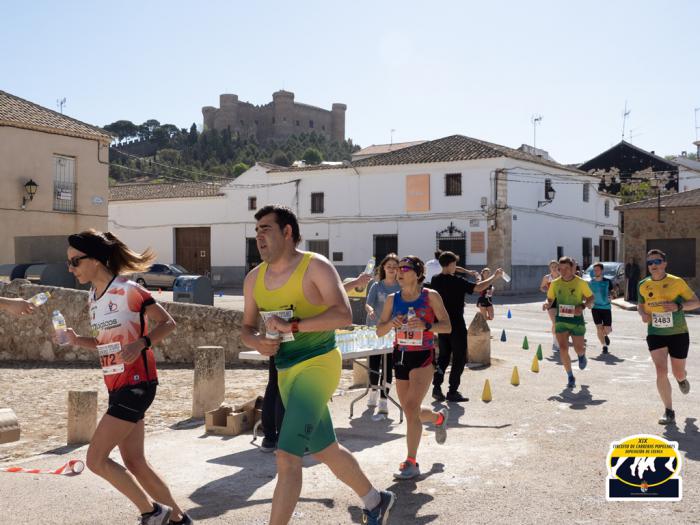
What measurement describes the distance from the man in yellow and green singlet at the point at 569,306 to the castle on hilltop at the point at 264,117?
Result: 4887 inches

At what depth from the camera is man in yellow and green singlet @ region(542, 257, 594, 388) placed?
10.3 meters

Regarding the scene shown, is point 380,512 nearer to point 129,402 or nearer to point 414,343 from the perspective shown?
point 129,402

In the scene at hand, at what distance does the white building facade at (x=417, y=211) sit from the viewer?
4003cm

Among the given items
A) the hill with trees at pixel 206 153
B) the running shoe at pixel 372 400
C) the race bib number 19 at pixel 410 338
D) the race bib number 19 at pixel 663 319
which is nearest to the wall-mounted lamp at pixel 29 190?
the running shoe at pixel 372 400

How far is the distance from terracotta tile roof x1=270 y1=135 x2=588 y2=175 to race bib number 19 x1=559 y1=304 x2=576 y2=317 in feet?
97.4

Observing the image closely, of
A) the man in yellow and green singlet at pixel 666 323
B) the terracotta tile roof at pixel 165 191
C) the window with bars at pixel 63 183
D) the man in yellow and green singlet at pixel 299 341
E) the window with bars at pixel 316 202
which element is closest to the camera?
the man in yellow and green singlet at pixel 299 341

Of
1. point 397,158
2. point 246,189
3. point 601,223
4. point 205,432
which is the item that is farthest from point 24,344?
point 601,223

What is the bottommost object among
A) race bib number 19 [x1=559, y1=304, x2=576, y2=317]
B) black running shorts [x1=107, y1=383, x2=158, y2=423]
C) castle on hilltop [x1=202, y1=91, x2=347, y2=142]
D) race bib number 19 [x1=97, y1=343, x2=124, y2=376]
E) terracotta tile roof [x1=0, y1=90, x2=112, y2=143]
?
black running shorts [x1=107, y1=383, x2=158, y2=423]

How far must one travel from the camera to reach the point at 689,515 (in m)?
5.04

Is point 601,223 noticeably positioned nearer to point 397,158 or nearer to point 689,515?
point 397,158

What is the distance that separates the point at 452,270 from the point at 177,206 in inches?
1648

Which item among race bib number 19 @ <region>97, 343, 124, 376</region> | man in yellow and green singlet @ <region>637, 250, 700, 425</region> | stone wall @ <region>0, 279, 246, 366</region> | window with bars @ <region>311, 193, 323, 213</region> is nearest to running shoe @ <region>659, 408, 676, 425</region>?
man in yellow and green singlet @ <region>637, 250, 700, 425</region>

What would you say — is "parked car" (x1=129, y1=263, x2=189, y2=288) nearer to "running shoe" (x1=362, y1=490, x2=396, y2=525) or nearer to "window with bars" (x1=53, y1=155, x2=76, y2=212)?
"window with bars" (x1=53, y1=155, x2=76, y2=212)

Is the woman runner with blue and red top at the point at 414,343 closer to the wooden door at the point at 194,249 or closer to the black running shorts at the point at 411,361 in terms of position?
the black running shorts at the point at 411,361
